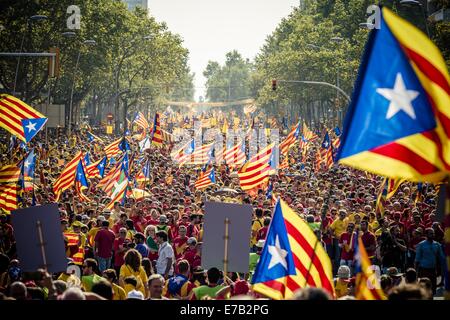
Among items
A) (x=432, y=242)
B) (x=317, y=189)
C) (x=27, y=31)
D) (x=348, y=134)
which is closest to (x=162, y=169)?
(x=317, y=189)

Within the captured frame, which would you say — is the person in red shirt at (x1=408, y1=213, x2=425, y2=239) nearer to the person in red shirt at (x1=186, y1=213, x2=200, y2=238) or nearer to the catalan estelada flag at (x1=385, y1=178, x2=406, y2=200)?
the catalan estelada flag at (x1=385, y1=178, x2=406, y2=200)

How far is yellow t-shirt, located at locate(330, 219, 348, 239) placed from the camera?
1681cm

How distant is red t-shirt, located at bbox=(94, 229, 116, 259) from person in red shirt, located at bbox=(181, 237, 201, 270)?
5.76ft

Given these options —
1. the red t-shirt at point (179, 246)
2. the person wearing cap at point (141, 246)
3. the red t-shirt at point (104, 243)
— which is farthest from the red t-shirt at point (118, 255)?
the red t-shirt at point (179, 246)

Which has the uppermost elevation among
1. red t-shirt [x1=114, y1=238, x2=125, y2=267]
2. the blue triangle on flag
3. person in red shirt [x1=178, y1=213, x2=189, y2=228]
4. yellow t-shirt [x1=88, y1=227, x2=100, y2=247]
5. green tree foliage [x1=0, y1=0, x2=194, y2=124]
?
green tree foliage [x1=0, y1=0, x2=194, y2=124]

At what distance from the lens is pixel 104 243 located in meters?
14.8

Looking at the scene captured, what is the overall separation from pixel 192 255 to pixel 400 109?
7207 millimetres

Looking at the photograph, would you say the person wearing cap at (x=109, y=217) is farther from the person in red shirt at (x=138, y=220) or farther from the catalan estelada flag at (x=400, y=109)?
the catalan estelada flag at (x=400, y=109)

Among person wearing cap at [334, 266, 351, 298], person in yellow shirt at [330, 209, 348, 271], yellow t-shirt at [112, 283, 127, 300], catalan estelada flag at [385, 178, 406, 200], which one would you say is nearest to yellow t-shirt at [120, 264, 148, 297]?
yellow t-shirt at [112, 283, 127, 300]

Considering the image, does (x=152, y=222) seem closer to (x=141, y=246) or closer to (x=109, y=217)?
(x=109, y=217)

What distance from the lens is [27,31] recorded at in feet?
158

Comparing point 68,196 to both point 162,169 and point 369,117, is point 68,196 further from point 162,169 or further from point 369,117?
point 369,117
